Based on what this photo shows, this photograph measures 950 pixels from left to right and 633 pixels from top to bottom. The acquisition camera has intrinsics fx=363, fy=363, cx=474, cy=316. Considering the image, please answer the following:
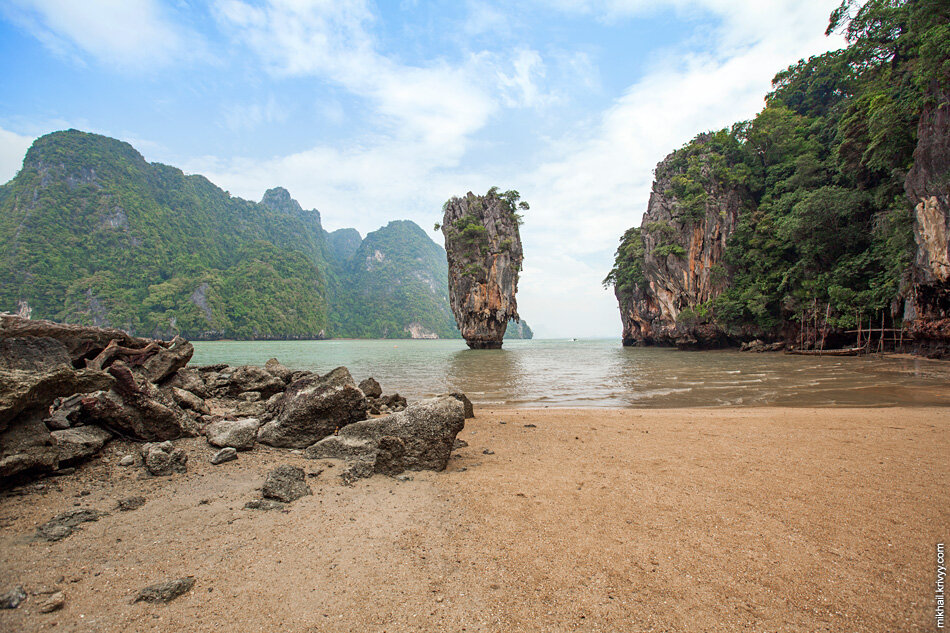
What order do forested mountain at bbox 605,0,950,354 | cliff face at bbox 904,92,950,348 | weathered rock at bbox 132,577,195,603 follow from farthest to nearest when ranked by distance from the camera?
forested mountain at bbox 605,0,950,354, cliff face at bbox 904,92,950,348, weathered rock at bbox 132,577,195,603

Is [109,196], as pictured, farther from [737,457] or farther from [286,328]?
[737,457]

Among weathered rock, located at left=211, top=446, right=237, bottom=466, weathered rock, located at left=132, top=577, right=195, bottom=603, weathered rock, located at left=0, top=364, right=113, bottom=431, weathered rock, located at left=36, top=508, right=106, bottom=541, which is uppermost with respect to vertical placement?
weathered rock, located at left=0, top=364, right=113, bottom=431

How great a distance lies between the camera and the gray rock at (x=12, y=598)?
1.84 m

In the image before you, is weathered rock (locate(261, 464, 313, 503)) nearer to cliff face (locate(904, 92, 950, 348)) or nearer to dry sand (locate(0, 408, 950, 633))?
dry sand (locate(0, 408, 950, 633))

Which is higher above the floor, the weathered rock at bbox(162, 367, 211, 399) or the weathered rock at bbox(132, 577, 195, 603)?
the weathered rock at bbox(162, 367, 211, 399)

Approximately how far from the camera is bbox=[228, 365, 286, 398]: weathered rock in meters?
8.42

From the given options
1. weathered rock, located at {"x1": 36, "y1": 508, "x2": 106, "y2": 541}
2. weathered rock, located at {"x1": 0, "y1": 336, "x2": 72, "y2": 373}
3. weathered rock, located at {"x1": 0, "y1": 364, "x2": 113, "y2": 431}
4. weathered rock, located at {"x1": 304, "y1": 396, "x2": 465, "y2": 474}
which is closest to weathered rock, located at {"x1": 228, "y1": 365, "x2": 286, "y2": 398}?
weathered rock, located at {"x1": 0, "y1": 336, "x2": 72, "y2": 373}

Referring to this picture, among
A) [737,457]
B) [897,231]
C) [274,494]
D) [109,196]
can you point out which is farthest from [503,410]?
[109,196]

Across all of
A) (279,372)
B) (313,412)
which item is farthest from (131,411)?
(279,372)

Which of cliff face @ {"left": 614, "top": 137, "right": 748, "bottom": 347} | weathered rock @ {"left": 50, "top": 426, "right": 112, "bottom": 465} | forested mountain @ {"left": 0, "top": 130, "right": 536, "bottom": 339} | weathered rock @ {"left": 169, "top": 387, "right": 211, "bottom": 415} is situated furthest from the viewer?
forested mountain @ {"left": 0, "top": 130, "right": 536, "bottom": 339}

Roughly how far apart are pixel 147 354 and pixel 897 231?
31.3 metres

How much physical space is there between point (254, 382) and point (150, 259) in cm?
9854

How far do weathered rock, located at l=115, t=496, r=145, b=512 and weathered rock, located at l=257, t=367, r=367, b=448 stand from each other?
5.72 ft

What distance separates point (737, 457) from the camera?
431cm
